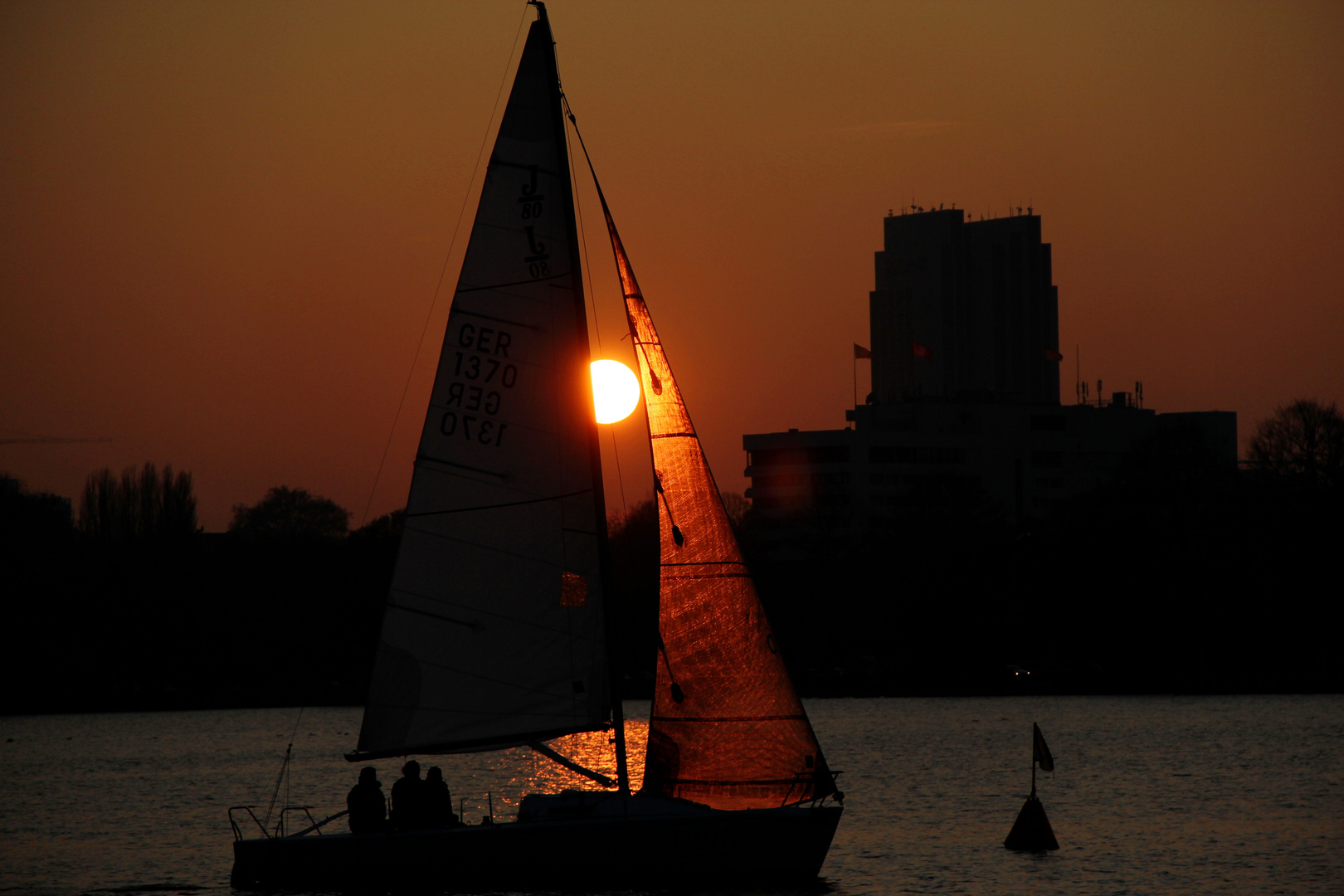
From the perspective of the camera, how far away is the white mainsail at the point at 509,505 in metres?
26.7

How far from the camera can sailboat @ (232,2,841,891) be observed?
26703mm

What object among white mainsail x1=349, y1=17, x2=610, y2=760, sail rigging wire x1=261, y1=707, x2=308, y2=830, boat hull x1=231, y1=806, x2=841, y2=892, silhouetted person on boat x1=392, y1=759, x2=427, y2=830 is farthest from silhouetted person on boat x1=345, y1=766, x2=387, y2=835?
sail rigging wire x1=261, y1=707, x2=308, y2=830

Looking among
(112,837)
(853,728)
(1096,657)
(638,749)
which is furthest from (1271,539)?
(112,837)

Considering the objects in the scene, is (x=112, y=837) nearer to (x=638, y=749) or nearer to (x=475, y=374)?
(x=475, y=374)

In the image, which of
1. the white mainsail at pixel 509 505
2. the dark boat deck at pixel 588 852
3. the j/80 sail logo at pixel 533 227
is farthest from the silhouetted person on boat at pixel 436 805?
the j/80 sail logo at pixel 533 227

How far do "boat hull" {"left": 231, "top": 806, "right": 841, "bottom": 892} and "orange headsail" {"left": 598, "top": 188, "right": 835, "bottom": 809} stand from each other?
2.74ft

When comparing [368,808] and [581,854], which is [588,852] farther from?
[368,808]

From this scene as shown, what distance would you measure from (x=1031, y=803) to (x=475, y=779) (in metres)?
29.5

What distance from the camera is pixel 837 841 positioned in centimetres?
3981

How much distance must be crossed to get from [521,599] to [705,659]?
10.9 ft

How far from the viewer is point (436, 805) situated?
27.8 m

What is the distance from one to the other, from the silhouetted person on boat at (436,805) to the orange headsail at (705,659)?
3232mm

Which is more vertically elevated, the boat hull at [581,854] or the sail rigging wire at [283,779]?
the boat hull at [581,854]

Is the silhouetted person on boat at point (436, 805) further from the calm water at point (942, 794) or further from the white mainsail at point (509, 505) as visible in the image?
the calm water at point (942, 794)
